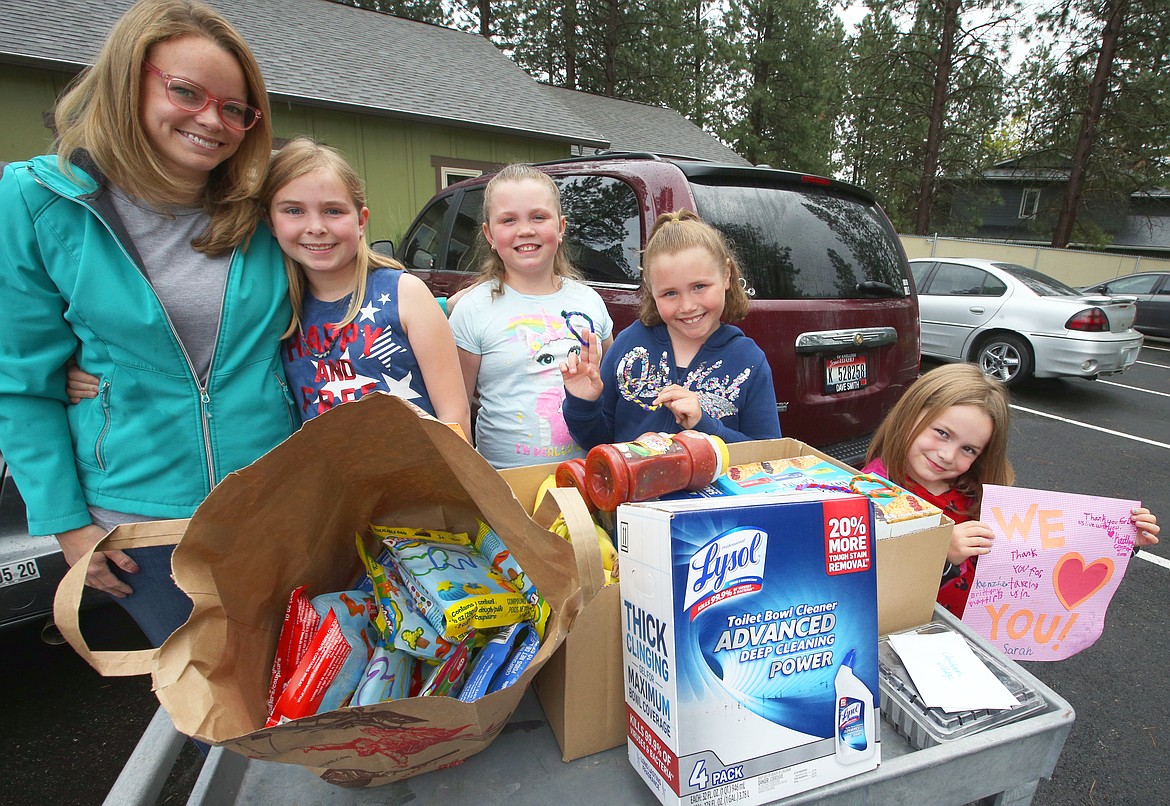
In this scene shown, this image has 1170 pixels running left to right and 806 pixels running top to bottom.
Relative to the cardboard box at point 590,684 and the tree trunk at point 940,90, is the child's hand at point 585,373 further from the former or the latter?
the tree trunk at point 940,90

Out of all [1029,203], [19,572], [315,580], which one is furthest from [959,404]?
[1029,203]

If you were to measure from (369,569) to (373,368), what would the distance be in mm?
585

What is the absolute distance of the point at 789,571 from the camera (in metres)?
0.87

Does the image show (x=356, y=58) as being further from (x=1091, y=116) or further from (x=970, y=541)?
(x=1091, y=116)

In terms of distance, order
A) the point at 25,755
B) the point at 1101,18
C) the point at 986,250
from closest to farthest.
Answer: the point at 25,755 → the point at 1101,18 → the point at 986,250

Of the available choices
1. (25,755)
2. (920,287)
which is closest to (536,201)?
(25,755)

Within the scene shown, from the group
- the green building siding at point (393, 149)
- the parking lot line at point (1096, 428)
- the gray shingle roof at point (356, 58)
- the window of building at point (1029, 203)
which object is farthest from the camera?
the window of building at point (1029, 203)

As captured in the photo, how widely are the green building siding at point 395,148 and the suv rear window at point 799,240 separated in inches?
252

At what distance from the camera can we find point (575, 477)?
114cm

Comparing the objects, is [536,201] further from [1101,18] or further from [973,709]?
[1101,18]

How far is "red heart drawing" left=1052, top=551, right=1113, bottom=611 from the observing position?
1268 millimetres

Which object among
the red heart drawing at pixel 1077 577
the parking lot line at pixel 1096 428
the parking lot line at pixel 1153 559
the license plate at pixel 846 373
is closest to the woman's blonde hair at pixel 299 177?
the red heart drawing at pixel 1077 577

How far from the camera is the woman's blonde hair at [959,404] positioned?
1.68 metres

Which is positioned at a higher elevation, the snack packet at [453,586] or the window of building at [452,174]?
A: the window of building at [452,174]
